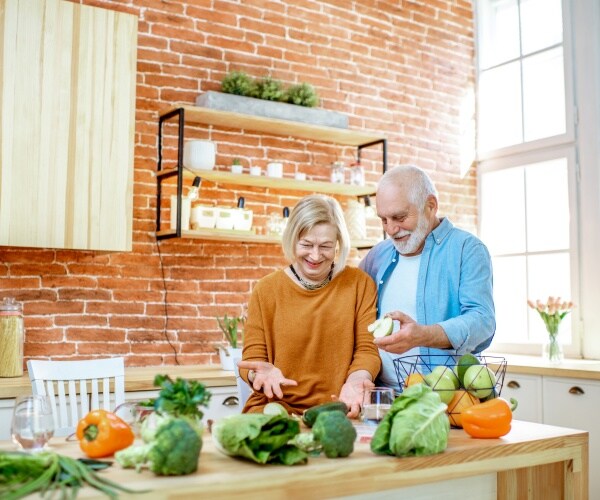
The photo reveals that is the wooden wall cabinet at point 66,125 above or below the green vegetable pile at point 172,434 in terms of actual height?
above

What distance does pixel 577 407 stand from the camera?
12.0 feet

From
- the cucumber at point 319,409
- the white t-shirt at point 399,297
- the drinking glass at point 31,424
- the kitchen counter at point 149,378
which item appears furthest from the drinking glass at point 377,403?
the kitchen counter at point 149,378

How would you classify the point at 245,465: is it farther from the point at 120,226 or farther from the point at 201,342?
the point at 201,342

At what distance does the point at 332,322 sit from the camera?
239 cm

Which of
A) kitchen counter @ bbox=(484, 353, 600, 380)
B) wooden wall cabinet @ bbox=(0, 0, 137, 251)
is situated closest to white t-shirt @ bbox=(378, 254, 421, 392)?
wooden wall cabinet @ bbox=(0, 0, 137, 251)

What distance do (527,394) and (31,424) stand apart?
121 inches

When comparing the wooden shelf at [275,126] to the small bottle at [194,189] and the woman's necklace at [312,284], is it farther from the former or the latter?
the woman's necklace at [312,284]

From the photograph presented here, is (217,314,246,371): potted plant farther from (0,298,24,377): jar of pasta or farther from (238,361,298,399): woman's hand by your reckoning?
(238,361,298,399): woman's hand

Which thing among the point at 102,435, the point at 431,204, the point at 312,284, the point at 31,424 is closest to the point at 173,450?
the point at 102,435

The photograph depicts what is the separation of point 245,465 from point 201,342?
2.69 m

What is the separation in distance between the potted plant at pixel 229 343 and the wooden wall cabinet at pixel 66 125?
77 centimetres

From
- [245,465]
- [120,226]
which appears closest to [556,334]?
[120,226]

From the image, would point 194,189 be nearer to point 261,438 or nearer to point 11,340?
point 11,340

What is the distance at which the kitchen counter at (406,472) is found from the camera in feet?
4.17
